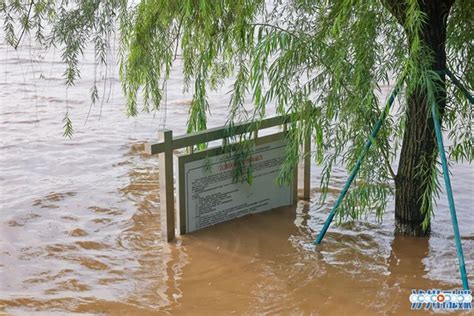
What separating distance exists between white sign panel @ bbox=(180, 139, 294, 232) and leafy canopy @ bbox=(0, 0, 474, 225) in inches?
17.1

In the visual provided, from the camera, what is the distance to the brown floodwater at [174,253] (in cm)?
578

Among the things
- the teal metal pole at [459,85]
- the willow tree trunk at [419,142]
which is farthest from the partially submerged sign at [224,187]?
the teal metal pole at [459,85]

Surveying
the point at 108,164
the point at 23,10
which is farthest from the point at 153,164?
the point at 23,10

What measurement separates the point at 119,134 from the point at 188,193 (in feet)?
12.5

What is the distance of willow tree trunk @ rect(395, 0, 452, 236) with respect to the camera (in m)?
6.12

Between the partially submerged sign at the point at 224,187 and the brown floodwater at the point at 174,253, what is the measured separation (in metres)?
0.13

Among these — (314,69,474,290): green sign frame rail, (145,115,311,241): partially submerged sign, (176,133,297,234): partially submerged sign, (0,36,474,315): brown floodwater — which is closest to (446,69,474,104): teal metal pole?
(314,69,474,290): green sign frame rail

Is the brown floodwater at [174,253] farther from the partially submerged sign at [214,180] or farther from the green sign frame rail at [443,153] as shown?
the green sign frame rail at [443,153]

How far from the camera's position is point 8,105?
1192 cm

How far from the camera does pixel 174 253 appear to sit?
659 cm

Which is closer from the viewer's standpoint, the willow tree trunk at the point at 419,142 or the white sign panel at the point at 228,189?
the willow tree trunk at the point at 419,142

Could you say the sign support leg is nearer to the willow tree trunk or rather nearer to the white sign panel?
the white sign panel

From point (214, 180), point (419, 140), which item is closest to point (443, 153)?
point (419, 140)

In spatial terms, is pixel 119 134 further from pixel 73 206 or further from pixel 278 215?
pixel 278 215
